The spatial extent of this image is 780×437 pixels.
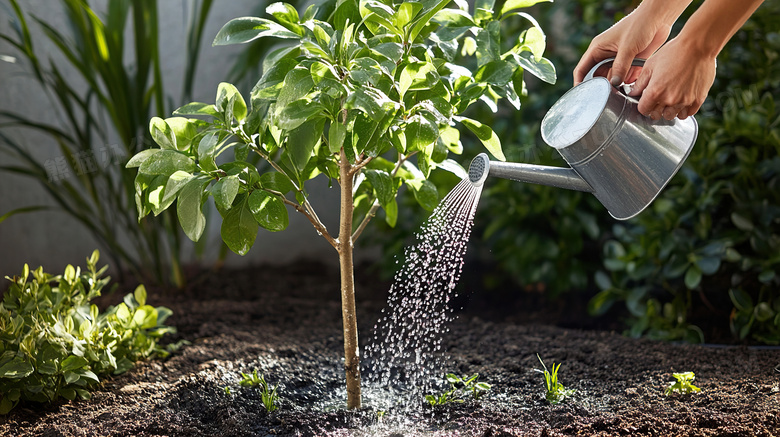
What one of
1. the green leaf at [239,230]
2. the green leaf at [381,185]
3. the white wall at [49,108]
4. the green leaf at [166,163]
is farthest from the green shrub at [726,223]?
the white wall at [49,108]

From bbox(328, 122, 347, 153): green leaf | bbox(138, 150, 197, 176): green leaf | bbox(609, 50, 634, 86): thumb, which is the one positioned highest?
bbox(609, 50, 634, 86): thumb

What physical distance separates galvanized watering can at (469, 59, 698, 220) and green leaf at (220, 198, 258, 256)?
0.34 meters

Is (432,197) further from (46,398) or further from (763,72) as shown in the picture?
(763,72)

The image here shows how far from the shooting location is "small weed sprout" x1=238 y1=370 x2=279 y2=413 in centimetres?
117

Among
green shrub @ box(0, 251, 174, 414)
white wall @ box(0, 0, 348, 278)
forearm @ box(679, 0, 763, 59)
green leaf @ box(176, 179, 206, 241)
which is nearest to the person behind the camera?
forearm @ box(679, 0, 763, 59)

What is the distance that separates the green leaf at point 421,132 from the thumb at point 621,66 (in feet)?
0.93

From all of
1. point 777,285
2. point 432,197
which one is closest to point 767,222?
point 777,285

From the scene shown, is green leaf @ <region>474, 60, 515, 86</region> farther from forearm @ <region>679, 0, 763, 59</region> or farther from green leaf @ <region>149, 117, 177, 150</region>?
green leaf @ <region>149, 117, 177, 150</region>

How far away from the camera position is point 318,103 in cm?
92

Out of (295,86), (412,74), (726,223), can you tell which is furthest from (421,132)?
(726,223)

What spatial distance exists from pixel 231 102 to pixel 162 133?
0.39ft

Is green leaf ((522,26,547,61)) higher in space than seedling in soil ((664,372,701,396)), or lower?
higher

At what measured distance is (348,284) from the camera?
1149 millimetres

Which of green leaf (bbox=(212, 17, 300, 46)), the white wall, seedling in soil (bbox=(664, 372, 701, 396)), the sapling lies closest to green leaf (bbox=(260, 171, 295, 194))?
the sapling
